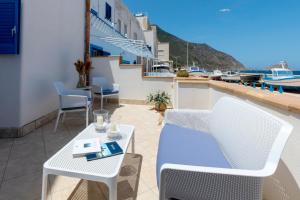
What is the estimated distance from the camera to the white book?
5.54ft

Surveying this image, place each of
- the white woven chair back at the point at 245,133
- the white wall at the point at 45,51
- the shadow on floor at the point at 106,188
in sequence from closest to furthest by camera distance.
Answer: the white woven chair back at the point at 245,133
the shadow on floor at the point at 106,188
the white wall at the point at 45,51

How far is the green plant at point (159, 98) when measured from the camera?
232 inches

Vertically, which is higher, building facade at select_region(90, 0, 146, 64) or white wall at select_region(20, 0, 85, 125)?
building facade at select_region(90, 0, 146, 64)

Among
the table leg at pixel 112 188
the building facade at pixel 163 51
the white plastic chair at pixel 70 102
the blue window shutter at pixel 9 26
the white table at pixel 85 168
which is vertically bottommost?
the table leg at pixel 112 188

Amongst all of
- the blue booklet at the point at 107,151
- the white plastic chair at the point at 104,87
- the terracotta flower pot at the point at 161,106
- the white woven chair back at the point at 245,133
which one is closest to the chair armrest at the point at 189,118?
the white woven chair back at the point at 245,133

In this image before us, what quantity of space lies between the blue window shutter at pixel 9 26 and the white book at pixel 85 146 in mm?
2478

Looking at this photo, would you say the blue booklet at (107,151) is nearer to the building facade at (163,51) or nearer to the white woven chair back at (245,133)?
the white woven chair back at (245,133)

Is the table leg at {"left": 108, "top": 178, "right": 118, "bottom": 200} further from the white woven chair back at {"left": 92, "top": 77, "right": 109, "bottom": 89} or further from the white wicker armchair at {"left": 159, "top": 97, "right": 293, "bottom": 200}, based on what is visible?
the white woven chair back at {"left": 92, "top": 77, "right": 109, "bottom": 89}

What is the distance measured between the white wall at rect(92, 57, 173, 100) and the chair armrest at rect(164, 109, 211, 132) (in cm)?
420

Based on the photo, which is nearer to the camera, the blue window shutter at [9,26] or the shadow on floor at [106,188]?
the shadow on floor at [106,188]

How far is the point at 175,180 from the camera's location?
1.22 metres

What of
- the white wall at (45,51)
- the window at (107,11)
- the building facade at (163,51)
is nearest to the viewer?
the white wall at (45,51)

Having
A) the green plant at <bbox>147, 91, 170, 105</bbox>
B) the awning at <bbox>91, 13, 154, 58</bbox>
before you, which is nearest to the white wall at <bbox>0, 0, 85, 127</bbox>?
the awning at <bbox>91, 13, 154, 58</bbox>

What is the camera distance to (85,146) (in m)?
1.81
